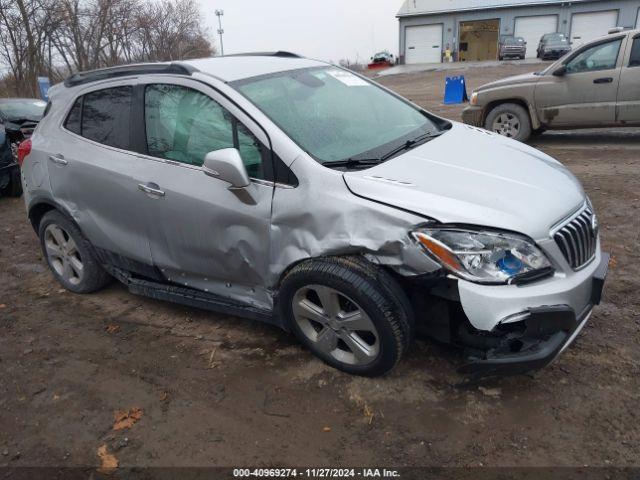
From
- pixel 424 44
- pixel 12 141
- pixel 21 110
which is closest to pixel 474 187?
pixel 12 141

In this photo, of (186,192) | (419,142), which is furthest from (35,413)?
(419,142)

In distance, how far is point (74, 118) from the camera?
3910 millimetres

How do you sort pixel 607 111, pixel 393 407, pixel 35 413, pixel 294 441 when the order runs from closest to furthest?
pixel 294 441 → pixel 393 407 → pixel 35 413 → pixel 607 111

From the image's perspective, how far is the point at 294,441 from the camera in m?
2.52

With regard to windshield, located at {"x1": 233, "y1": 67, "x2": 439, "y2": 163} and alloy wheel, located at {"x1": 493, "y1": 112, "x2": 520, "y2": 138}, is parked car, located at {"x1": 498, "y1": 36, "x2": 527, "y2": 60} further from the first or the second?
windshield, located at {"x1": 233, "y1": 67, "x2": 439, "y2": 163}

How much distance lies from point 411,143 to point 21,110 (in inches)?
376

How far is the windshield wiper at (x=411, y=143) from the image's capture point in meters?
3.00

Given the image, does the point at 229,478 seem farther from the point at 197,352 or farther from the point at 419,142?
the point at 419,142

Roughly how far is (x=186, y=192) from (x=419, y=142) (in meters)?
1.50

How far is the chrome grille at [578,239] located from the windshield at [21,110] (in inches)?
391

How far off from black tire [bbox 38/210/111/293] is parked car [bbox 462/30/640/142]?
679 centimetres

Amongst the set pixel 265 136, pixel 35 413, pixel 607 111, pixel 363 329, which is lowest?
pixel 35 413

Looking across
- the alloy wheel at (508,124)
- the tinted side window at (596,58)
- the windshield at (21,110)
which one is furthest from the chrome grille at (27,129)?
the tinted side window at (596,58)

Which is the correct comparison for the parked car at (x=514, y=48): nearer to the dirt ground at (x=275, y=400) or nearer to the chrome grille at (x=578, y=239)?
the dirt ground at (x=275, y=400)
